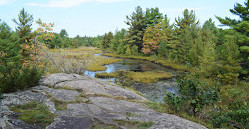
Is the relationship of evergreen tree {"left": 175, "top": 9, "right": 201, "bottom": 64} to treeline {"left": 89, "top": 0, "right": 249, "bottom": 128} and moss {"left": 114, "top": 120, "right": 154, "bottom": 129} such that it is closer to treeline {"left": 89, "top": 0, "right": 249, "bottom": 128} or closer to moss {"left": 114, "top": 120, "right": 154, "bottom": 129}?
treeline {"left": 89, "top": 0, "right": 249, "bottom": 128}

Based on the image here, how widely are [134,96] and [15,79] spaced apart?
5199 mm

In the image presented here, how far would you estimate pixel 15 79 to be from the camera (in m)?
5.76

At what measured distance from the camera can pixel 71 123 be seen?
3.78 metres

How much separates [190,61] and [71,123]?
24491 millimetres

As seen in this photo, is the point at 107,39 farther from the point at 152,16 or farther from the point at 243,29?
the point at 243,29

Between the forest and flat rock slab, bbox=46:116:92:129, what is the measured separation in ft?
9.98

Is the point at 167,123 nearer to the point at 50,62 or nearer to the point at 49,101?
the point at 49,101

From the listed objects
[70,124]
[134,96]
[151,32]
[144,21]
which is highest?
[144,21]

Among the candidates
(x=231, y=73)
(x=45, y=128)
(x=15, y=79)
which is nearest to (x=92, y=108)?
(x=45, y=128)

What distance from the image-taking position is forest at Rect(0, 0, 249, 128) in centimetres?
591

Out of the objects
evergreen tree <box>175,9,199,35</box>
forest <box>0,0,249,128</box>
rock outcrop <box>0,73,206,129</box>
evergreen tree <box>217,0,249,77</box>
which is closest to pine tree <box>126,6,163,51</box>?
forest <box>0,0,249,128</box>

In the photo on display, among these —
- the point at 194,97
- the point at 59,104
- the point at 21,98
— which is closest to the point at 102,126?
the point at 59,104

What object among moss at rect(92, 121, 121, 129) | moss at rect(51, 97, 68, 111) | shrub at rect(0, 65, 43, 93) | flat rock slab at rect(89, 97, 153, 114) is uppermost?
shrub at rect(0, 65, 43, 93)

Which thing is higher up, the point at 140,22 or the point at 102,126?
the point at 140,22
